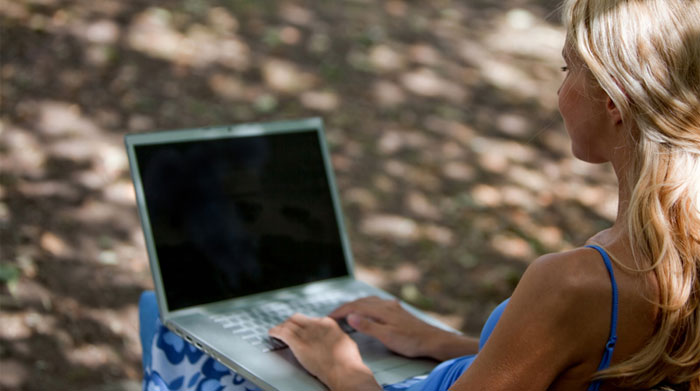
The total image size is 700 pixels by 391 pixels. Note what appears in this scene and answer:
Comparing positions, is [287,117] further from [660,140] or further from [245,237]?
[660,140]

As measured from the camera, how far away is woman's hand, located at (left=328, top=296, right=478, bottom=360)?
6.25ft

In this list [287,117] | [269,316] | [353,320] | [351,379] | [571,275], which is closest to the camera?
[571,275]

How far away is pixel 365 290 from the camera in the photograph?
2.30 meters

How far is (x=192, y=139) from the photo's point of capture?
2129 millimetres

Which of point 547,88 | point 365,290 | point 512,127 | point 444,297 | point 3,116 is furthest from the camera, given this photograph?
point 547,88

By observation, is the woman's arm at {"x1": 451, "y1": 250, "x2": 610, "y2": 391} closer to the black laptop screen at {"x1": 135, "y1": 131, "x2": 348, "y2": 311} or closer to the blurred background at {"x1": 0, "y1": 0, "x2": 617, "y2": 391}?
the black laptop screen at {"x1": 135, "y1": 131, "x2": 348, "y2": 311}

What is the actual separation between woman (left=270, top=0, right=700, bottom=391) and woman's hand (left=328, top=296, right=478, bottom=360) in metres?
0.48

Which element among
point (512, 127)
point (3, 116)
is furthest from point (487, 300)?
point (3, 116)

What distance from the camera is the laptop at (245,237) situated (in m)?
1.92

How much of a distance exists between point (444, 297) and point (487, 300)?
0.75 feet

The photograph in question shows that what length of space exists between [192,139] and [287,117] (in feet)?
8.20

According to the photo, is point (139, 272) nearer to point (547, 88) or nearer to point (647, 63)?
point (647, 63)

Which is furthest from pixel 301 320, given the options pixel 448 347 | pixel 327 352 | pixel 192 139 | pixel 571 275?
pixel 571 275

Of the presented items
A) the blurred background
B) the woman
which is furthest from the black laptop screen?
the blurred background
